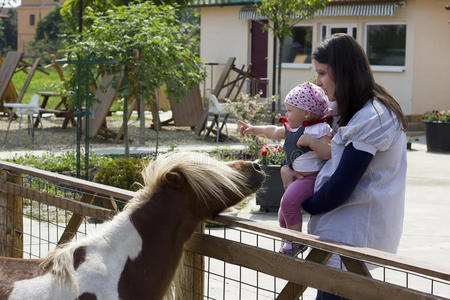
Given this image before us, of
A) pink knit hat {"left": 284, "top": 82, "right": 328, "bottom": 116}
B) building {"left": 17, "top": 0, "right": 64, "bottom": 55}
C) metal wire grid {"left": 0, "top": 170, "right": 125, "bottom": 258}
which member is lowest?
metal wire grid {"left": 0, "top": 170, "right": 125, "bottom": 258}

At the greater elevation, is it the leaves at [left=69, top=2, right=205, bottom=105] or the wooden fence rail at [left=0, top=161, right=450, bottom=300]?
the leaves at [left=69, top=2, right=205, bottom=105]

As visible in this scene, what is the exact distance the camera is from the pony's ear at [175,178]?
2.44m

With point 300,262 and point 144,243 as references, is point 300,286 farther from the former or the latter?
point 144,243

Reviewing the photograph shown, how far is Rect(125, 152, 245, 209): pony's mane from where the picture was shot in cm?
245

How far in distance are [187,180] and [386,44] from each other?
1569 centimetres

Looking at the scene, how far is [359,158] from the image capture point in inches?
96.9

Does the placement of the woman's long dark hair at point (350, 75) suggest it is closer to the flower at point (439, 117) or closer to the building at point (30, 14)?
the flower at point (439, 117)

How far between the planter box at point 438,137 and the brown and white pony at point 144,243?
11219mm

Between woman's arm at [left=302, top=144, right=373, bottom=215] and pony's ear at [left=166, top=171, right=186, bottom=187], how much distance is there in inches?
21.4

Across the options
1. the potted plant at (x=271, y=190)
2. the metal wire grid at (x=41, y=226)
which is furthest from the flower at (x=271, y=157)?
the metal wire grid at (x=41, y=226)

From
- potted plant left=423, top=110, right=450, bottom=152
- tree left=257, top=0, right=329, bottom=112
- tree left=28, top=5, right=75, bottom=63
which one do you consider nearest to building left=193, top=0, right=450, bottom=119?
tree left=257, top=0, right=329, bottom=112

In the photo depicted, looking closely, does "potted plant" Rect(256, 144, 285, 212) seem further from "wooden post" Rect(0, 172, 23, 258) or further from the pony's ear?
the pony's ear

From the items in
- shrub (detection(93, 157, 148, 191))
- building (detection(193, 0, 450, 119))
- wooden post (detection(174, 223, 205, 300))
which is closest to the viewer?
wooden post (detection(174, 223, 205, 300))

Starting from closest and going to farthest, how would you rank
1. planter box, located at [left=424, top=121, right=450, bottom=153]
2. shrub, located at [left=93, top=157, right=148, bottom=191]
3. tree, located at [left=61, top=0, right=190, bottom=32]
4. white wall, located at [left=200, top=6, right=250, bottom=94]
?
shrub, located at [left=93, top=157, right=148, bottom=191] < planter box, located at [left=424, top=121, right=450, bottom=153] < tree, located at [left=61, top=0, right=190, bottom=32] < white wall, located at [left=200, top=6, right=250, bottom=94]
